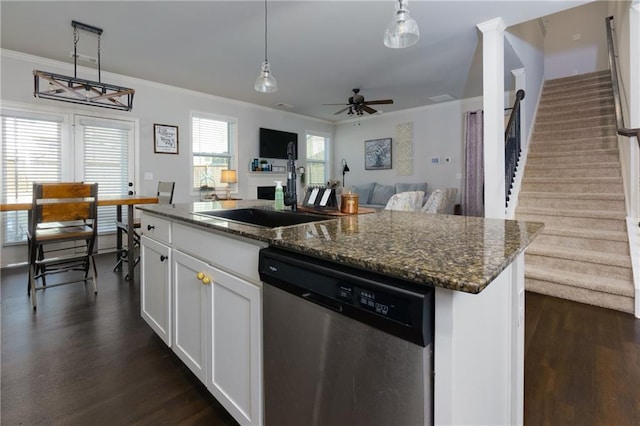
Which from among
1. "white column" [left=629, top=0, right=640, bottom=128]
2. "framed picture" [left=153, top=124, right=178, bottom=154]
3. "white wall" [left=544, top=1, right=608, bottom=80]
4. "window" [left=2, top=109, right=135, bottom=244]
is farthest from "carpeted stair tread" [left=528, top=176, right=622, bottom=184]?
"window" [left=2, top=109, right=135, bottom=244]

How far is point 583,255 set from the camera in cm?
279

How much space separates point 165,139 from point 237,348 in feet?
15.0

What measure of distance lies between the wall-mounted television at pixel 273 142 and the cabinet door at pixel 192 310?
4.86 metres

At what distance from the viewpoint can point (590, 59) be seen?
19.5 feet

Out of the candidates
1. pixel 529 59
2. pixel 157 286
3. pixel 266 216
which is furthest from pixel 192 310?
pixel 529 59

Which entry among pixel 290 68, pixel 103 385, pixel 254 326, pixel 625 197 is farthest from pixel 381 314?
pixel 290 68

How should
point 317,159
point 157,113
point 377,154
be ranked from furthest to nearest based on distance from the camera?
point 317,159
point 377,154
point 157,113

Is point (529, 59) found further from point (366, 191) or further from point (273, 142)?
point (273, 142)

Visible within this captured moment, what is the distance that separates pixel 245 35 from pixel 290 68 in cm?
100

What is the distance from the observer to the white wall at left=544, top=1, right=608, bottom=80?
5.83 m

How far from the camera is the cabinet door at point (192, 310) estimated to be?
4.42 ft

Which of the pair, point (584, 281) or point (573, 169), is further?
point (573, 169)

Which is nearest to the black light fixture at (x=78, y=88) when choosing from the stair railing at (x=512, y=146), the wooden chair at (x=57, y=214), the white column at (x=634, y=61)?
the wooden chair at (x=57, y=214)

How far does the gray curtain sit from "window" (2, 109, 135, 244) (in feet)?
17.7
